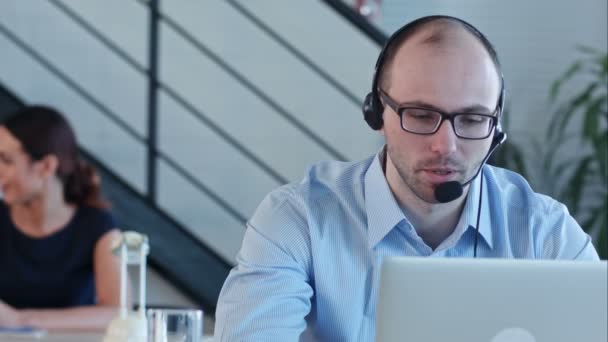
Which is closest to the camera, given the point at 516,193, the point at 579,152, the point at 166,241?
the point at 516,193

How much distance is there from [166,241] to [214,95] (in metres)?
0.66

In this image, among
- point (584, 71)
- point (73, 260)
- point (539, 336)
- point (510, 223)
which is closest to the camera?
point (539, 336)

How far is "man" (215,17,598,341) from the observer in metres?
1.50

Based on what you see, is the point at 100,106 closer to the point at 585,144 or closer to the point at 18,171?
the point at 18,171

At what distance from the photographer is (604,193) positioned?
416 centimetres

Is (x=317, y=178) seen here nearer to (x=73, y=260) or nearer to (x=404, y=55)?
(x=404, y=55)

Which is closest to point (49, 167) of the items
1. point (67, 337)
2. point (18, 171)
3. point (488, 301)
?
point (18, 171)

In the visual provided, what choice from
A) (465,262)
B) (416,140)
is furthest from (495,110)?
(465,262)

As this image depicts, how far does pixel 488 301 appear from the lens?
1108mm

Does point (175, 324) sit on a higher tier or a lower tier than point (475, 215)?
lower

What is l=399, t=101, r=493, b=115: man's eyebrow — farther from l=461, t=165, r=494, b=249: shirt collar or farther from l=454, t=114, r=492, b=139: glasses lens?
l=461, t=165, r=494, b=249: shirt collar

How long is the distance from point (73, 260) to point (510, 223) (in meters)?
1.68

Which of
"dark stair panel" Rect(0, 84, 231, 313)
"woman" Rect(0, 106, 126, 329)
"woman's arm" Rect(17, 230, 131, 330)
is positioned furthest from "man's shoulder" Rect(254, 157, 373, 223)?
"dark stair panel" Rect(0, 84, 231, 313)

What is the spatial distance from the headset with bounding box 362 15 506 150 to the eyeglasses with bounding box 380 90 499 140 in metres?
0.04
